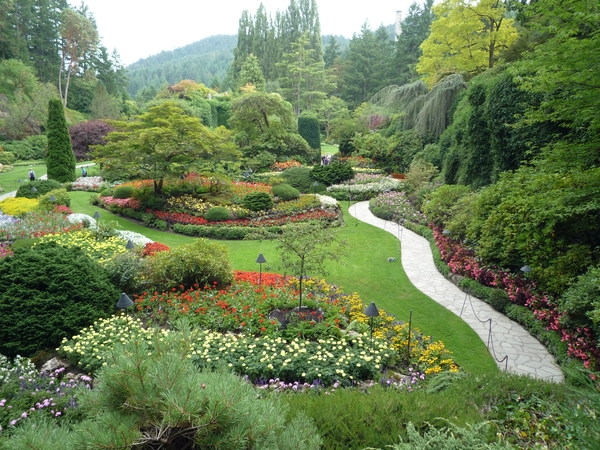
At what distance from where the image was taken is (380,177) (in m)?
23.1

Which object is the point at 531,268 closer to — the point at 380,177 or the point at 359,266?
the point at 359,266

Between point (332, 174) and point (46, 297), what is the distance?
17.4m

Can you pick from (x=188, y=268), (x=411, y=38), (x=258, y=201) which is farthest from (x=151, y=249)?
(x=411, y=38)

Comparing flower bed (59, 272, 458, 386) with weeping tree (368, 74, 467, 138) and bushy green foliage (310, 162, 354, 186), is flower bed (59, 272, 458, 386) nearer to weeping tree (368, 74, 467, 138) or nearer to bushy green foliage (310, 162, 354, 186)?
weeping tree (368, 74, 467, 138)

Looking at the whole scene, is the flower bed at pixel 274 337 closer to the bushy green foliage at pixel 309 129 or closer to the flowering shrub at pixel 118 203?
the flowering shrub at pixel 118 203

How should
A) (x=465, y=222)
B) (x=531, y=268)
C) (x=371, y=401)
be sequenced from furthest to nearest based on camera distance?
(x=465, y=222) → (x=531, y=268) → (x=371, y=401)

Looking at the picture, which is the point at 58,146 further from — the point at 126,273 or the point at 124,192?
the point at 126,273

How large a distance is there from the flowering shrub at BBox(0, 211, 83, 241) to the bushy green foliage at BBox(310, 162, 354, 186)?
42.8ft

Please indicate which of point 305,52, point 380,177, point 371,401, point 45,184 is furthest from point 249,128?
point 371,401

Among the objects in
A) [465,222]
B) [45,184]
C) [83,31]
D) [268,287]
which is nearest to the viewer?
[268,287]

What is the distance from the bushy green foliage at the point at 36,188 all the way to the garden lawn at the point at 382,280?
376cm

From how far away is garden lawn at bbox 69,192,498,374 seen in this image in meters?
7.20

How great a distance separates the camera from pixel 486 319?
8.20 m

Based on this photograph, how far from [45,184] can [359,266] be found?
15.7 metres
